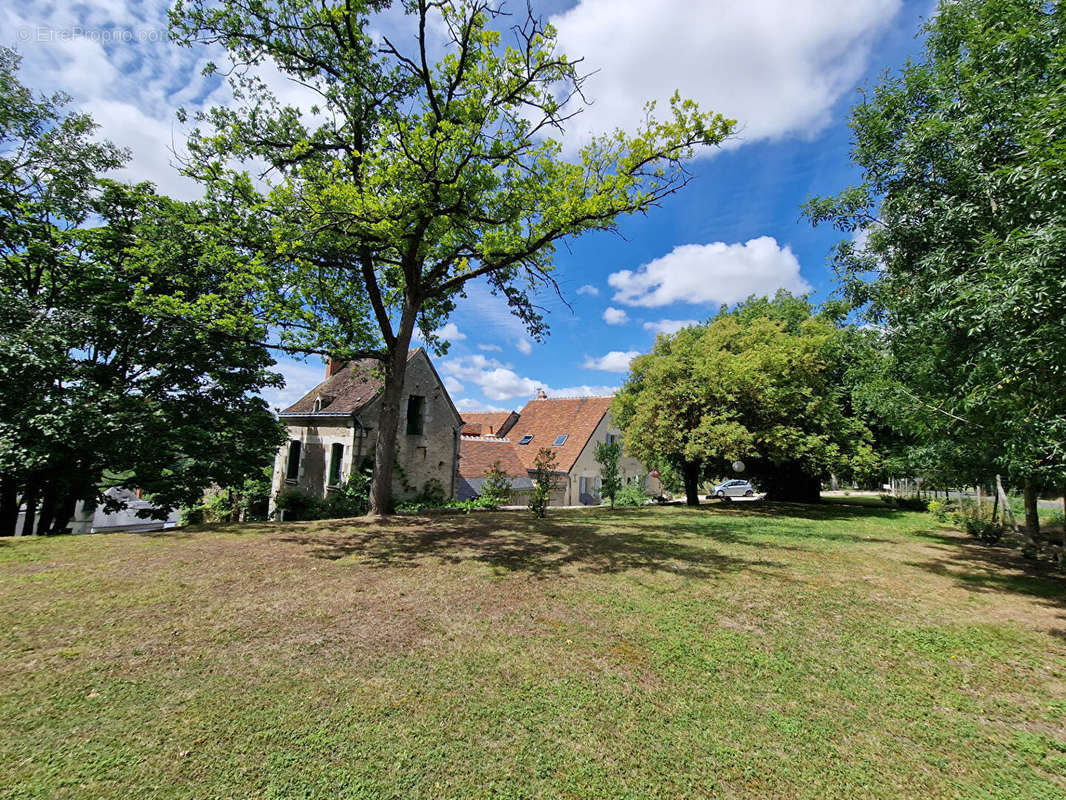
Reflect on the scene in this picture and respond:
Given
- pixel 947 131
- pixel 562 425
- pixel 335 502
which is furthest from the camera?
pixel 562 425

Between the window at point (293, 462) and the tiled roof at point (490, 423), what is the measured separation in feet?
60.5

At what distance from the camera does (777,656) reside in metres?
4.57

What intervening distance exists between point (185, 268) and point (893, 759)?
1650cm

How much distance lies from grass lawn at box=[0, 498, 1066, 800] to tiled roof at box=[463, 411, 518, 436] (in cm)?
3048

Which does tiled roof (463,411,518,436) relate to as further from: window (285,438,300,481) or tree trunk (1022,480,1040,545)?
tree trunk (1022,480,1040,545)

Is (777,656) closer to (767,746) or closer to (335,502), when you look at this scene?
(767,746)

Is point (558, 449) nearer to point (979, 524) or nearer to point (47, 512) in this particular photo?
point (979, 524)

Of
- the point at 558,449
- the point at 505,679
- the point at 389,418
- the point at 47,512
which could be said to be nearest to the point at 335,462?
the point at 47,512

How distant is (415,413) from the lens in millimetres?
19359

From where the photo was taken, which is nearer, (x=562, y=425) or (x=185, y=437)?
(x=185, y=437)

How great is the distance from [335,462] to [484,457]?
31.8 feet

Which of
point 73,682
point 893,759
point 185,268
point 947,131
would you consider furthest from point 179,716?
point 947,131

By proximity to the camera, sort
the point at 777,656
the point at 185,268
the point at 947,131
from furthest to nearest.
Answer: the point at 185,268
the point at 947,131
the point at 777,656

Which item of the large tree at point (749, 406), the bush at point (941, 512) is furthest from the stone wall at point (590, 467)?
the bush at point (941, 512)
